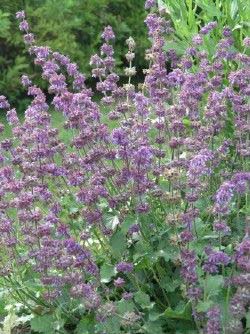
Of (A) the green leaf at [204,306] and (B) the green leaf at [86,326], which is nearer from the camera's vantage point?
(A) the green leaf at [204,306]

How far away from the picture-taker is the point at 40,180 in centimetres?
335

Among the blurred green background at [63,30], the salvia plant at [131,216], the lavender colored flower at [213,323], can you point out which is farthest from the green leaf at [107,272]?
the blurred green background at [63,30]

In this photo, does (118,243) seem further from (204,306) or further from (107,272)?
(204,306)

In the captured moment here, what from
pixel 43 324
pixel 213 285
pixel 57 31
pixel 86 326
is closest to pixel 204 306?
pixel 213 285

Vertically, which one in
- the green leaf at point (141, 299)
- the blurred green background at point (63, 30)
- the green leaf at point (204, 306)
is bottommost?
the blurred green background at point (63, 30)

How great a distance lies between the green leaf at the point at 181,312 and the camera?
287cm

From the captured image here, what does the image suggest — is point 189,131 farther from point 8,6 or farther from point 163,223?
point 8,6

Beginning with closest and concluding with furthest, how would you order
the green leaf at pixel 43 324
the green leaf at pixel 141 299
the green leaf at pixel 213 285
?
the green leaf at pixel 213 285 < the green leaf at pixel 141 299 < the green leaf at pixel 43 324

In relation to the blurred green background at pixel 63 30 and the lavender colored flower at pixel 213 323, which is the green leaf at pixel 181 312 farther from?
the blurred green background at pixel 63 30

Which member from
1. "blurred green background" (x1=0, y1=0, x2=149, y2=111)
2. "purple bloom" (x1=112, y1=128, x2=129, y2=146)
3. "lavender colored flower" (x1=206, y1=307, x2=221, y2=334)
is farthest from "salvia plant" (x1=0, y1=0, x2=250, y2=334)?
"blurred green background" (x1=0, y1=0, x2=149, y2=111)

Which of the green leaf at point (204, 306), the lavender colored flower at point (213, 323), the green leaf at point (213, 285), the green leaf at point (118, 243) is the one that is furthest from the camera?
the green leaf at point (118, 243)

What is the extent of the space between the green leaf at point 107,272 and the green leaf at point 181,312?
31cm

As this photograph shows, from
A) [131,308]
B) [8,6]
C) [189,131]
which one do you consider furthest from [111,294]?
[8,6]

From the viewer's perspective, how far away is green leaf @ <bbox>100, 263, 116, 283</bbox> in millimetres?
3094
